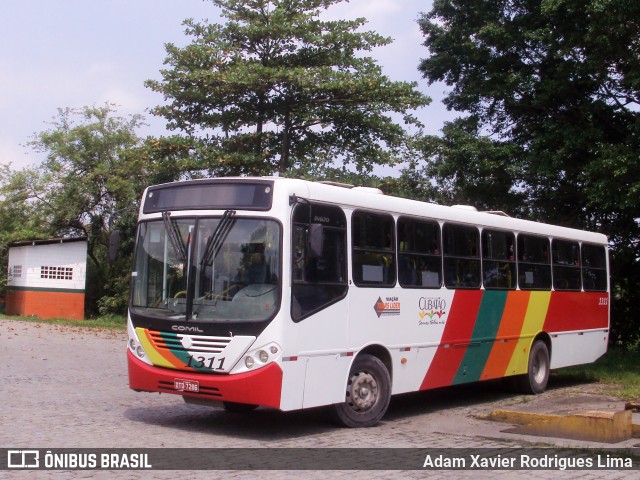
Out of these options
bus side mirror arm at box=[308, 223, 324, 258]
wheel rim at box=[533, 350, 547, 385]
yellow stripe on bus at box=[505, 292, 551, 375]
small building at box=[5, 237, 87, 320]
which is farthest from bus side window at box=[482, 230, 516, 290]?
small building at box=[5, 237, 87, 320]

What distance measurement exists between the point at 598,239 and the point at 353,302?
8650 millimetres

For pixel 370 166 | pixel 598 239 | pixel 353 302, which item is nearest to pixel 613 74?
pixel 598 239

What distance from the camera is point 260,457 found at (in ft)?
25.9

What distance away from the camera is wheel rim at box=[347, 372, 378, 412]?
9.77 meters

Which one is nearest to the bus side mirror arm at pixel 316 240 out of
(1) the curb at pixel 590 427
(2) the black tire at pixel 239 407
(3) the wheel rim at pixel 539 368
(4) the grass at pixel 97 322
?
(2) the black tire at pixel 239 407

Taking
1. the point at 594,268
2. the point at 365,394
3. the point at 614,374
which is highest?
the point at 594,268

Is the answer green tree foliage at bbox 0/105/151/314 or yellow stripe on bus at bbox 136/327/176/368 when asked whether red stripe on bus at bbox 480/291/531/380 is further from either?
green tree foliage at bbox 0/105/151/314

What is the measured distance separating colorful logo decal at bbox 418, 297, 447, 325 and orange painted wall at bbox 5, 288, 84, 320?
29648mm

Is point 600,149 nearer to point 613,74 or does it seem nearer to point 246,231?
point 613,74

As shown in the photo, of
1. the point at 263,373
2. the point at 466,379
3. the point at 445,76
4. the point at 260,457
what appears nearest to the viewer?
Result: the point at 260,457

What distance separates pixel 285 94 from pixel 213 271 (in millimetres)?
16301

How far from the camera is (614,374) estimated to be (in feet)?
55.4

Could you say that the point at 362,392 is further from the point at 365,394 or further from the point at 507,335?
the point at 507,335

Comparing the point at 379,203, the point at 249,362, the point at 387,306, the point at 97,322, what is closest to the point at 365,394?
the point at 387,306
